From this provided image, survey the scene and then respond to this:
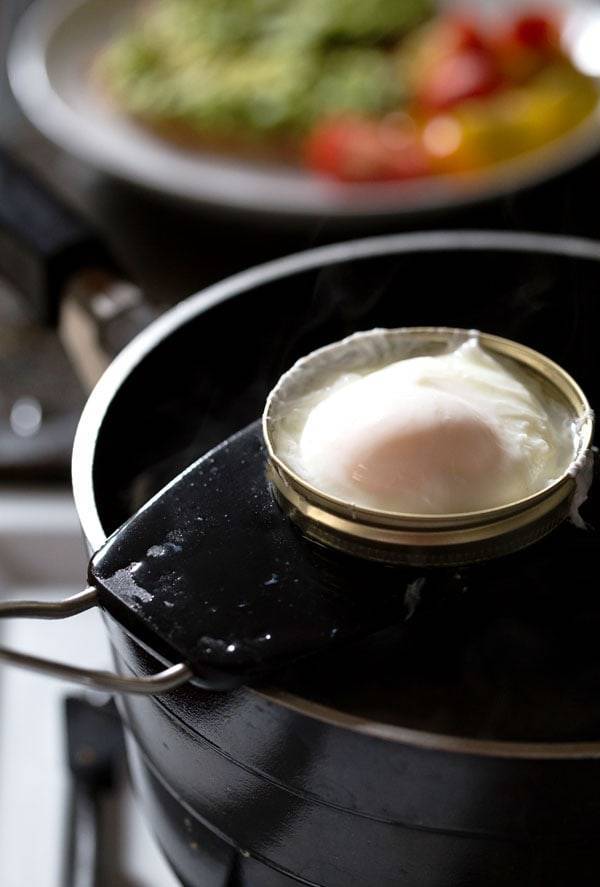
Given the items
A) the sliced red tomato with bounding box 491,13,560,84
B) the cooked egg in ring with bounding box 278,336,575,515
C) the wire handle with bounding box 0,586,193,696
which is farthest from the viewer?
the sliced red tomato with bounding box 491,13,560,84

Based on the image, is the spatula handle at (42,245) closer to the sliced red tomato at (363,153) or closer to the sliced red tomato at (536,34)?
the sliced red tomato at (363,153)

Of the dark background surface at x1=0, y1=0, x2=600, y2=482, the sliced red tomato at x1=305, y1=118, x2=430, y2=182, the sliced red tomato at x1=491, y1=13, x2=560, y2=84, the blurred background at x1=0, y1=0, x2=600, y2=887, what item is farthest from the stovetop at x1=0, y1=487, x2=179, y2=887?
the sliced red tomato at x1=491, y1=13, x2=560, y2=84

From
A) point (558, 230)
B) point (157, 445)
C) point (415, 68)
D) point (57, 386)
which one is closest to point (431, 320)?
point (157, 445)

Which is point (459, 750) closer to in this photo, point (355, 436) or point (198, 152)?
point (355, 436)

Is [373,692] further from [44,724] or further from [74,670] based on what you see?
[44,724]

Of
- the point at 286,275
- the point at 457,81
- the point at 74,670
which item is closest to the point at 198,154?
the point at 457,81

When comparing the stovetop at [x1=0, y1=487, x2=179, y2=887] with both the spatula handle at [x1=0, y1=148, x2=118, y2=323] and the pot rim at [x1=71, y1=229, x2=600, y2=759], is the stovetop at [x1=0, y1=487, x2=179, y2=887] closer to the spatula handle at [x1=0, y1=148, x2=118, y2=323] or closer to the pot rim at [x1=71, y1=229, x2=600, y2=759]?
the spatula handle at [x1=0, y1=148, x2=118, y2=323]

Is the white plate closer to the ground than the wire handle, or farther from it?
closer to the ground
